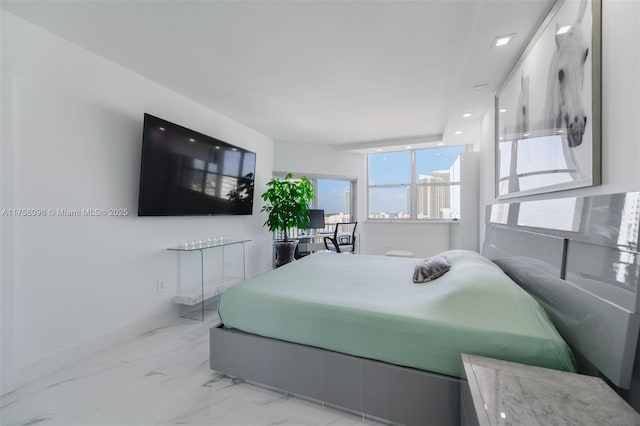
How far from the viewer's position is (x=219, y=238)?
3.75m

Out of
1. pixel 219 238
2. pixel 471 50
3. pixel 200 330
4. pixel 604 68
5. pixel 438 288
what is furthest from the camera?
pixel 219 238

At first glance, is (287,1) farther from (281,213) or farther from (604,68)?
(281,213)

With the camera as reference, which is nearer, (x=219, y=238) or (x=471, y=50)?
(x=471, y=50)

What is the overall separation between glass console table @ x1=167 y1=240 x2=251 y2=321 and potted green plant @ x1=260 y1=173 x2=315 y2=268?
765mm

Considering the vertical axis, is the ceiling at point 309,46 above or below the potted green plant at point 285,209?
above

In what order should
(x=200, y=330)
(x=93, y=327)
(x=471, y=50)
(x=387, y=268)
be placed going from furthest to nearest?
1. (x=200, y=330)
2. (x=387, y=268)
3. (x=93, y=327)
4. (x=471, y=50)

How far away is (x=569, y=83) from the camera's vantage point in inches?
55.3

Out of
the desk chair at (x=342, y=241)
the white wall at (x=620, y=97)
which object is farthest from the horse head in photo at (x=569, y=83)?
the desk chair at (x=342, y=241)

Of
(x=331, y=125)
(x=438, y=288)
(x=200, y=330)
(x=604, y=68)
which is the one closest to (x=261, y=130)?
(x=331, y=125)

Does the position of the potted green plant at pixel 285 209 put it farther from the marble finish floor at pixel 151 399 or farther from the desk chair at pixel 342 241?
the marble finish floor at pixel 151 399

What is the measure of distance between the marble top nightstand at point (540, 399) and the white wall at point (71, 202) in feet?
9.39

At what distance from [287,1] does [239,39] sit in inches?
23.2

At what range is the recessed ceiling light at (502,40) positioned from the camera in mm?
1924

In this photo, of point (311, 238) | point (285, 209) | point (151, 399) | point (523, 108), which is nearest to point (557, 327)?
point (523, 108)
